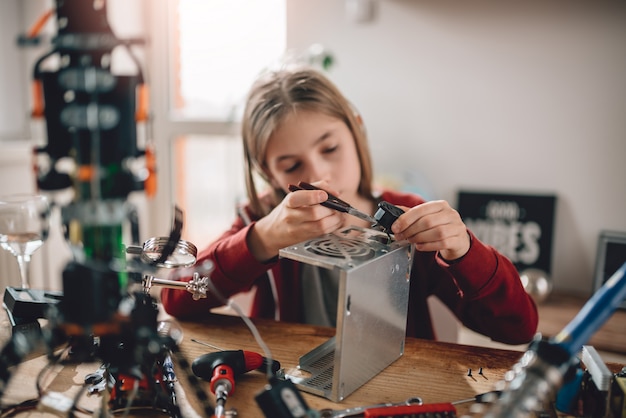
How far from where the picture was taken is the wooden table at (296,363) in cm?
67

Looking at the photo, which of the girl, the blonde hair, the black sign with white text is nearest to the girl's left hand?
the girl

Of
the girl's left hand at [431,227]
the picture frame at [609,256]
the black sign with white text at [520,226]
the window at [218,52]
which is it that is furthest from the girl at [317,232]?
Result: the window at [218,52]

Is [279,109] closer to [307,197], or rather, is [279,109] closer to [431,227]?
[307,197]

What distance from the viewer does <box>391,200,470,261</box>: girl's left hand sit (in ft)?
2.49

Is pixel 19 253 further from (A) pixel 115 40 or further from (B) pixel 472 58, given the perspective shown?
(B) pixel 472 58

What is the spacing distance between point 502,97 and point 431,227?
1374 millimetres

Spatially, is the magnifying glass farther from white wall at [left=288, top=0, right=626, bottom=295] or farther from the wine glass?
white wall at [left=288, top=0, right=626, bottom=295]

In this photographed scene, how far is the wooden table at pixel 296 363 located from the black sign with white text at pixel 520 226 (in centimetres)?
117

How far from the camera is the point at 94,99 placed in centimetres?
48

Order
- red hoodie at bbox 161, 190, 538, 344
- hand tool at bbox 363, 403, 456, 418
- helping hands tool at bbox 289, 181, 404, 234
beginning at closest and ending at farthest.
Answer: hand tool at bbox 363, 403, 456, 418 < helping hands tool at bbox 289, 181, 404, 234 < red hoodie at bbox 161, 190, 538, 344

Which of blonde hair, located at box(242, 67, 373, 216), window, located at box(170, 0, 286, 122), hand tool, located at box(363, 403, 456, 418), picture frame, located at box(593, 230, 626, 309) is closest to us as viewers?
hand tool, located at box(363, 403, 456, 418)

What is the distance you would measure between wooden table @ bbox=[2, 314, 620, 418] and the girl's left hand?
0.55 ft

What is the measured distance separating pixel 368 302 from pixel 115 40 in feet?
1.41

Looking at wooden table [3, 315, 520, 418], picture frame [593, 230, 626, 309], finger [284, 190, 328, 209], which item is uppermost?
finger [284, 190, 328, 209]
